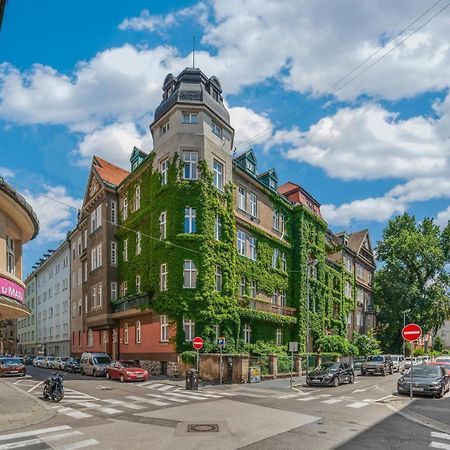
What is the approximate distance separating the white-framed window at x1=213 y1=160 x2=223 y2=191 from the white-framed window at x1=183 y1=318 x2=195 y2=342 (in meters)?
9.77

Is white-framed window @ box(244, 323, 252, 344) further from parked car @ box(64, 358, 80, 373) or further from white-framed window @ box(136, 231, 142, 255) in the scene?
parked car @ box(64, 358, 80, 373)

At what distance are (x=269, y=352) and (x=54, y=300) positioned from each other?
38.2 meters

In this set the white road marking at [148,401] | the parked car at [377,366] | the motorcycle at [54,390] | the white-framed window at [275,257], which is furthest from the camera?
the white-framed window at [275,257]

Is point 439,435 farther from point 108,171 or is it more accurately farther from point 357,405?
point 108,171

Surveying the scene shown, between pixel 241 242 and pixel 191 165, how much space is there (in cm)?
752

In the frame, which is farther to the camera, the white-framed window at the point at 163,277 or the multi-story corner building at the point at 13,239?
the white-framed window at the point at 163,277

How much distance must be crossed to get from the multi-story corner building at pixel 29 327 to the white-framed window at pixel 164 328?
47.9m

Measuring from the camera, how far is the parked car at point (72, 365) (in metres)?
35.9

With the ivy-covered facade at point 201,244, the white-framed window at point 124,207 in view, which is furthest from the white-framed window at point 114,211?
the white-framed window at point 124,207

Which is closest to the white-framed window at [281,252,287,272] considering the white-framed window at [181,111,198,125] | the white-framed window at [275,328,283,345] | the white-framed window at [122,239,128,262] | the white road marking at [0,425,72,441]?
the white-framed window at [275,328,283,345]

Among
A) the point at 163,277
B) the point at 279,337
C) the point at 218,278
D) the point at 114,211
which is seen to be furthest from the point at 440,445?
the point at 114,211

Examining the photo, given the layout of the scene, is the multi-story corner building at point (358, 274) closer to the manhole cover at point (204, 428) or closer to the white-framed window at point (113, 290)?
the white-framed window at point (113, 290)

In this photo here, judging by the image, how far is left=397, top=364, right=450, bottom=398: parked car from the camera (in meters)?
20.3

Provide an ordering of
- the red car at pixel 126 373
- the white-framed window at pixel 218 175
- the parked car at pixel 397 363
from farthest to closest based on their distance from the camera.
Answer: the parked car at pixel 397 363
the white-framed window at pixel 218 175
the red car at pixel 126 373
